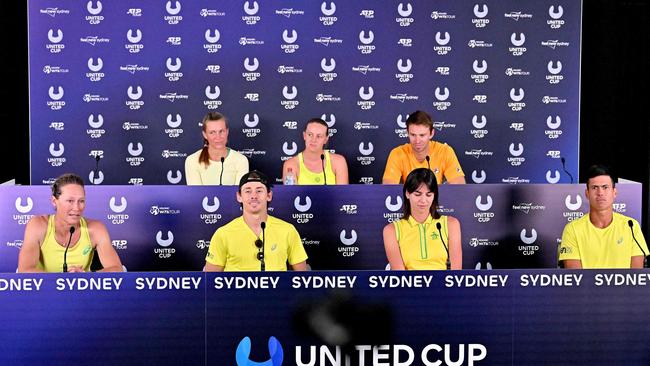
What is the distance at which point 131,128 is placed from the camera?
6953 mm

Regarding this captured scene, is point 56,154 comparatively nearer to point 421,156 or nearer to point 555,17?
point 421,156

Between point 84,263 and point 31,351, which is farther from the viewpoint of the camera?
point 84,263

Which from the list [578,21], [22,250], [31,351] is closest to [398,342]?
[31,351]

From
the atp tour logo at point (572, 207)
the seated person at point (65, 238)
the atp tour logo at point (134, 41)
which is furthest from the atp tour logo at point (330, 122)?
the seated person at point (65, 238)

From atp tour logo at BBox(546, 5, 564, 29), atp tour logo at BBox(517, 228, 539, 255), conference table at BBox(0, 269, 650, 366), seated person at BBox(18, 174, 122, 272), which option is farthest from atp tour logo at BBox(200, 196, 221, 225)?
atp tour logo at BBox(546, 5, 564, 29)

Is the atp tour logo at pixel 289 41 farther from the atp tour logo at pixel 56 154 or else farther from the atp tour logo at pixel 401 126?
the atp tour logo at pixel 56 154

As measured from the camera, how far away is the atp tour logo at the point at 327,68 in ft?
22.8

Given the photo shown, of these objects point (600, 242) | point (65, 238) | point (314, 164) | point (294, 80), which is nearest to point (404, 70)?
point (294, 80)

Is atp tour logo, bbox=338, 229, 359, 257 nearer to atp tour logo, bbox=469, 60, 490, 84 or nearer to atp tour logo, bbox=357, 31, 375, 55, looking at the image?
atp tour logo, bbox=357, 31, 375, 55

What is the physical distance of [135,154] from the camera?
698 centimetres

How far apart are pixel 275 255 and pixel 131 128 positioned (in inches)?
114

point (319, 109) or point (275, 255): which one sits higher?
point (319, 109)

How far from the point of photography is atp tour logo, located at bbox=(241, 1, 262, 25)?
6.88m

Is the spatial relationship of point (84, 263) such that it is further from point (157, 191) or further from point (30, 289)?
point (30, 289)
